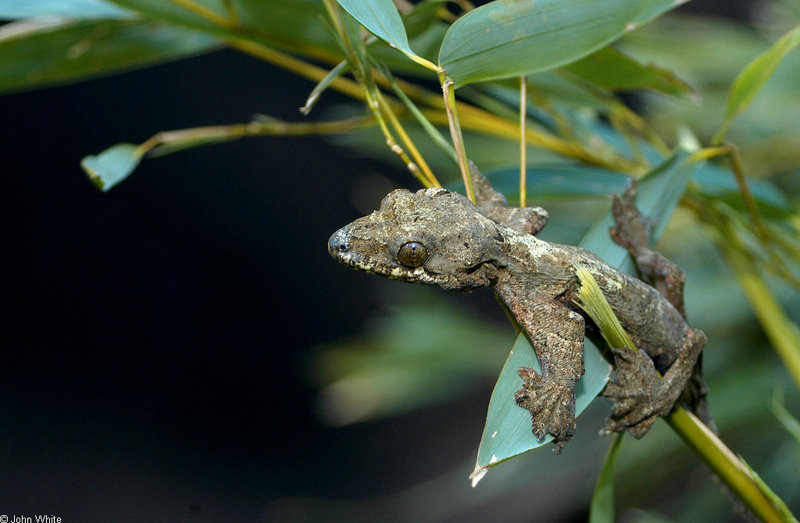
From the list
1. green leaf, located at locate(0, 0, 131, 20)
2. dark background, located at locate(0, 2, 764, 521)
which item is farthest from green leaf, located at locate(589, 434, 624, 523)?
dark background, located at locate(0, 2, 764, 521)

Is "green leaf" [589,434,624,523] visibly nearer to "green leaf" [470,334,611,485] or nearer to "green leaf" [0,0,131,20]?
"green leaf" [470,334,611,485]

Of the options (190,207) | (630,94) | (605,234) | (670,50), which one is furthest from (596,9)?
(630,94)

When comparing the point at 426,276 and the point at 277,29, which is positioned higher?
the point at 277,29

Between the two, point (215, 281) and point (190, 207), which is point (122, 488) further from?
point (190, 207)

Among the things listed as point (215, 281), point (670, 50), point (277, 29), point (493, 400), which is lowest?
point (493, 400)

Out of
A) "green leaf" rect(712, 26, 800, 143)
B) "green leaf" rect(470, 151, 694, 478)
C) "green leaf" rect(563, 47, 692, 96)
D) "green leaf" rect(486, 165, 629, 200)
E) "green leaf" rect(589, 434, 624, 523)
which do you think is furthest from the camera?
"green leaf" rect(486, 165, 629, 200)

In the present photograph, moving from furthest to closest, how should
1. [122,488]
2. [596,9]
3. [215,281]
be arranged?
[215,281] < [122,488] < [596,9]

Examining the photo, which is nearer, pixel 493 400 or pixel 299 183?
pixel 493 400
